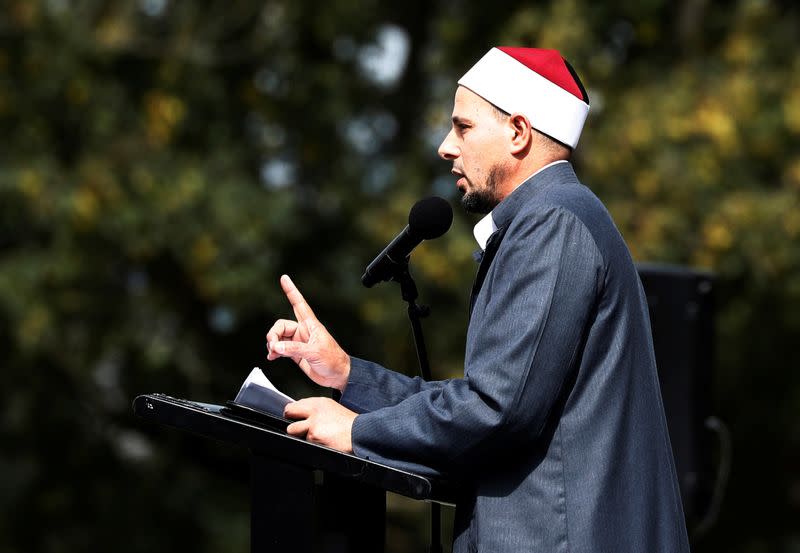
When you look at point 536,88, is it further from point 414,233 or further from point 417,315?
point 417,315

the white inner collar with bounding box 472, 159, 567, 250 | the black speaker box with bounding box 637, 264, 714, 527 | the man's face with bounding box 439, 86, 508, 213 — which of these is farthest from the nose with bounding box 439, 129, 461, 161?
the black speaker box with bounding box 637, 264, 714, 527

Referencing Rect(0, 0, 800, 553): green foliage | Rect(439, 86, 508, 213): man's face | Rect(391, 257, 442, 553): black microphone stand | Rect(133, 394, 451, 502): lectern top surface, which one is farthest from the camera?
Rect(0, 0, 800, 553): green foliage

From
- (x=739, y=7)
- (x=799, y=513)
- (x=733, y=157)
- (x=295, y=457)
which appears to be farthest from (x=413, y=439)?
(x=799, y=513)

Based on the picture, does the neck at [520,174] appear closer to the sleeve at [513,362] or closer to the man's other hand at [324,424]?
the sleeve at [513,362]

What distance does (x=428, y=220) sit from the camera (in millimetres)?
2527

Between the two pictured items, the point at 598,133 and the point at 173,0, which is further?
the point at 173,0

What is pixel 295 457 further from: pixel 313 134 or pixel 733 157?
pixel 313 134

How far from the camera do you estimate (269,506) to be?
2.35m

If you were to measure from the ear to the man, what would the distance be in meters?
0.06

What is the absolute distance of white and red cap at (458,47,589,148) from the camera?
243 centimetres

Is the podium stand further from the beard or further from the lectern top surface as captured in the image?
the beard

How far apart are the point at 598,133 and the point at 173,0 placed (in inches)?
115

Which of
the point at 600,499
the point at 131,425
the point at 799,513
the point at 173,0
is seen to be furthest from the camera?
the point at 799,513

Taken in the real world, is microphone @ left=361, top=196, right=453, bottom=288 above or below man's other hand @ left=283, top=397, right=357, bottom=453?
above
